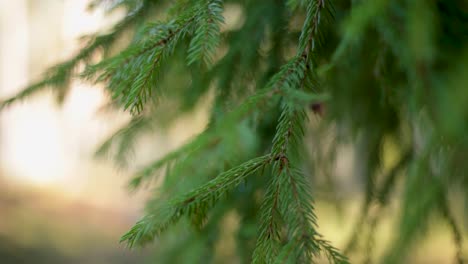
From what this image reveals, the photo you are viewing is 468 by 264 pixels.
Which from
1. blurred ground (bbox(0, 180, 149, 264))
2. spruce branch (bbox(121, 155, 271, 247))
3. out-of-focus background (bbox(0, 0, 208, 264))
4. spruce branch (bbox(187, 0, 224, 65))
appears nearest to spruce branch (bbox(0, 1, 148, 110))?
spruce branch (bbox(187, 0, 224, 65))

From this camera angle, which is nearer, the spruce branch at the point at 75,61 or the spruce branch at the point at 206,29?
the spruce branch at the point at 206,29

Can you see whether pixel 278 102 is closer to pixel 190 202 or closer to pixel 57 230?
pixel 190 202

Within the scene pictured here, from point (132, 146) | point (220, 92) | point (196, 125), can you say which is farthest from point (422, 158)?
point (196, 125)

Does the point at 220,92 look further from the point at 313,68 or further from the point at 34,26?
the point at 34,26

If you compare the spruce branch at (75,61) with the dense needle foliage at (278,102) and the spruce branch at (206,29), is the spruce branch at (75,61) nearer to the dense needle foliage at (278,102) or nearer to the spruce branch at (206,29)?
the dense needle foliage at (278,102)

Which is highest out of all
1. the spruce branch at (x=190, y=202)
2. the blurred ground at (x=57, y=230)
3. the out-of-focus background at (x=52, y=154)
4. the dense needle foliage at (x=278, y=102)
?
the out-of-focus background at (x=52, y=154)

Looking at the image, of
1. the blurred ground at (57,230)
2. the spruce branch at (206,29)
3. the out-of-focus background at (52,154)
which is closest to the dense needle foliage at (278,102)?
the spruce branch at (206,29)

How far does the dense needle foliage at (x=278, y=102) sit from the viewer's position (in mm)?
667

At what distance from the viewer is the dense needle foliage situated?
2.19 feet

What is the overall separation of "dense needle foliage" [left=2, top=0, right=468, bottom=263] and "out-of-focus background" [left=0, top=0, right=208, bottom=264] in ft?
11.7

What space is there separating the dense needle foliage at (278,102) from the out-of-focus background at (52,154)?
3579mm

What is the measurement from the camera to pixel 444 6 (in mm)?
896

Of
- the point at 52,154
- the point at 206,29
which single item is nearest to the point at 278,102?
the point at 206,29

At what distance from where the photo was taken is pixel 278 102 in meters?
0.97
